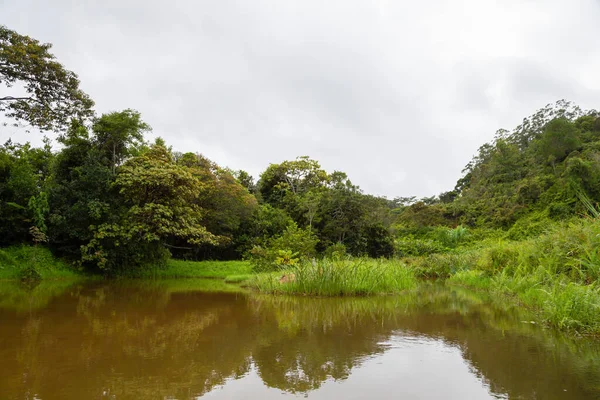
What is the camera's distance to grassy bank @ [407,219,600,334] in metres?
4.86

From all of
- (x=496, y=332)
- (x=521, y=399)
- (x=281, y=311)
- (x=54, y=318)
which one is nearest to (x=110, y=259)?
(x=54, y=318)

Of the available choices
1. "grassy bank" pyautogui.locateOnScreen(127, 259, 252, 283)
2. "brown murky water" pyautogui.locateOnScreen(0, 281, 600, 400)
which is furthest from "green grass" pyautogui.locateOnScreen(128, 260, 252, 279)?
"brown murky water" pyautogui.locateOnScreen(0, 281, 600, 400)

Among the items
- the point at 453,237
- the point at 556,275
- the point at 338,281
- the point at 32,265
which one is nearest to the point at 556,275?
the point at 556,275

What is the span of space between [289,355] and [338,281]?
4.81 m

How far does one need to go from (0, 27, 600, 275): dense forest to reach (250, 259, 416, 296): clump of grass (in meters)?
4.09

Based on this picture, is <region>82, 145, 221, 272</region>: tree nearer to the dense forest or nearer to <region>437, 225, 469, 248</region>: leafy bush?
the dense forest

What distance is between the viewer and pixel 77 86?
11695mm

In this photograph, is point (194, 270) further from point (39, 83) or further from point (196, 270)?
point (39, 83)

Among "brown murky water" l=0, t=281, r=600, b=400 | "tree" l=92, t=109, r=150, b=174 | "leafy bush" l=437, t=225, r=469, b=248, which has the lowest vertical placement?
"brown murky water" l=0, t=281, r=600, b=400

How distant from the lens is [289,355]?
375cm

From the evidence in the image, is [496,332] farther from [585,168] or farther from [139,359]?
[585,168]

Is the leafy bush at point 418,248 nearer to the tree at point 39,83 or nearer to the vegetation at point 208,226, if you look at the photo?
the vegetation at point 208,226

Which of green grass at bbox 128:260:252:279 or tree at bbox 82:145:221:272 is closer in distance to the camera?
tree at bbox 82:145:221:272

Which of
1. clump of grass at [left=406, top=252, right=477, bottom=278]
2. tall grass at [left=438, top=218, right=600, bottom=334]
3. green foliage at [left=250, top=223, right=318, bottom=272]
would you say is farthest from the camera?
clump of grass at [left=406, top=252, right=477, bottom=278]
